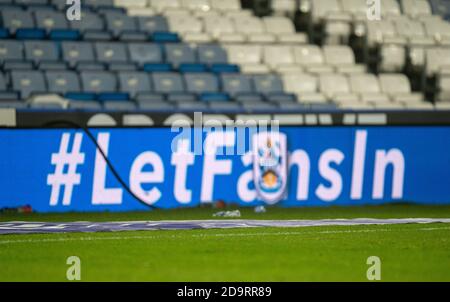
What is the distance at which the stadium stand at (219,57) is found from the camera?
1817 centimetres

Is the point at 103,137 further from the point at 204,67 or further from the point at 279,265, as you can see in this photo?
the point at 279,265

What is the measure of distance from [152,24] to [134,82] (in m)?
2.76

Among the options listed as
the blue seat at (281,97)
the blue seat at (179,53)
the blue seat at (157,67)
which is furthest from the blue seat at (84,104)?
the blue seat at (281,97)

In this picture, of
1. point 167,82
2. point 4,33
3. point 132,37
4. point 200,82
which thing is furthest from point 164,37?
point 4,33

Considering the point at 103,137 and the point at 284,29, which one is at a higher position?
the point at 284,29

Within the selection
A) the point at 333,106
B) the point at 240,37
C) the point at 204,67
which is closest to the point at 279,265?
the point at 333,106

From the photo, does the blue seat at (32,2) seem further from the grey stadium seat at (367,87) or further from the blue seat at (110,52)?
the grey stadium seat at (367,87)

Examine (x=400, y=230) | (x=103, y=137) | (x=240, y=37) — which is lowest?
(x=400, y=230)

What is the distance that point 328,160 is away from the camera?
1747 centimetres

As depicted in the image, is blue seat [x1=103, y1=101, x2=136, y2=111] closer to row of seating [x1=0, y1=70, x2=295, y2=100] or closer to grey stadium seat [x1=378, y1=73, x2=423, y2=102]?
row of seating [x1=0, y1=70, x2=295, y2=100]

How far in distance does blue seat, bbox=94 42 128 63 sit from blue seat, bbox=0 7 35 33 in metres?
1.37

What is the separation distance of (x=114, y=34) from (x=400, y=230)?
28.6ft
